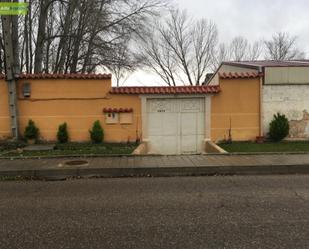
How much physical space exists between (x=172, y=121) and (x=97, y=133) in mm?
2924

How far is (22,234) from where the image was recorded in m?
5.08

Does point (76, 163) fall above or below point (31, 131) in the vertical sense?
below

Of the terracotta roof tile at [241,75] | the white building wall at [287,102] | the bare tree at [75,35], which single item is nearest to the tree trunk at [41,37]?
the bare tree at [75,35]

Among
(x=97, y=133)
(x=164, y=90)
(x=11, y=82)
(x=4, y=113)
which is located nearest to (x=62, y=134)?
(x=97, y=133)

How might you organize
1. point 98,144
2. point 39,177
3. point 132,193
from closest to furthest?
point 132,193 → point 39,177 → point 98,144

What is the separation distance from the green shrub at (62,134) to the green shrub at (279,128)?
7.87m

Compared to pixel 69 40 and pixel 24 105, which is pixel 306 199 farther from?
pixel 69 40

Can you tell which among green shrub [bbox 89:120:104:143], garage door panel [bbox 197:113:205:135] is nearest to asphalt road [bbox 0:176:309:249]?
green shrub [bbox 89:120:104:143]

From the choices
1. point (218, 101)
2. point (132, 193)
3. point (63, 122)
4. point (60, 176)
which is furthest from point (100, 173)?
point (218, 101)

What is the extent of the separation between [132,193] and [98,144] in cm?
714

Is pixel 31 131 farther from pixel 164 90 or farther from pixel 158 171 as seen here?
pixel 158 171

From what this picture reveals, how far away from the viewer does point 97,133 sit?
1464 centimetres

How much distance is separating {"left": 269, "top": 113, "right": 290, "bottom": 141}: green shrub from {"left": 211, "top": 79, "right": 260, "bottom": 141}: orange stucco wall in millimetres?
596

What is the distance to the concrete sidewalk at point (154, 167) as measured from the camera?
9492 millimetres
